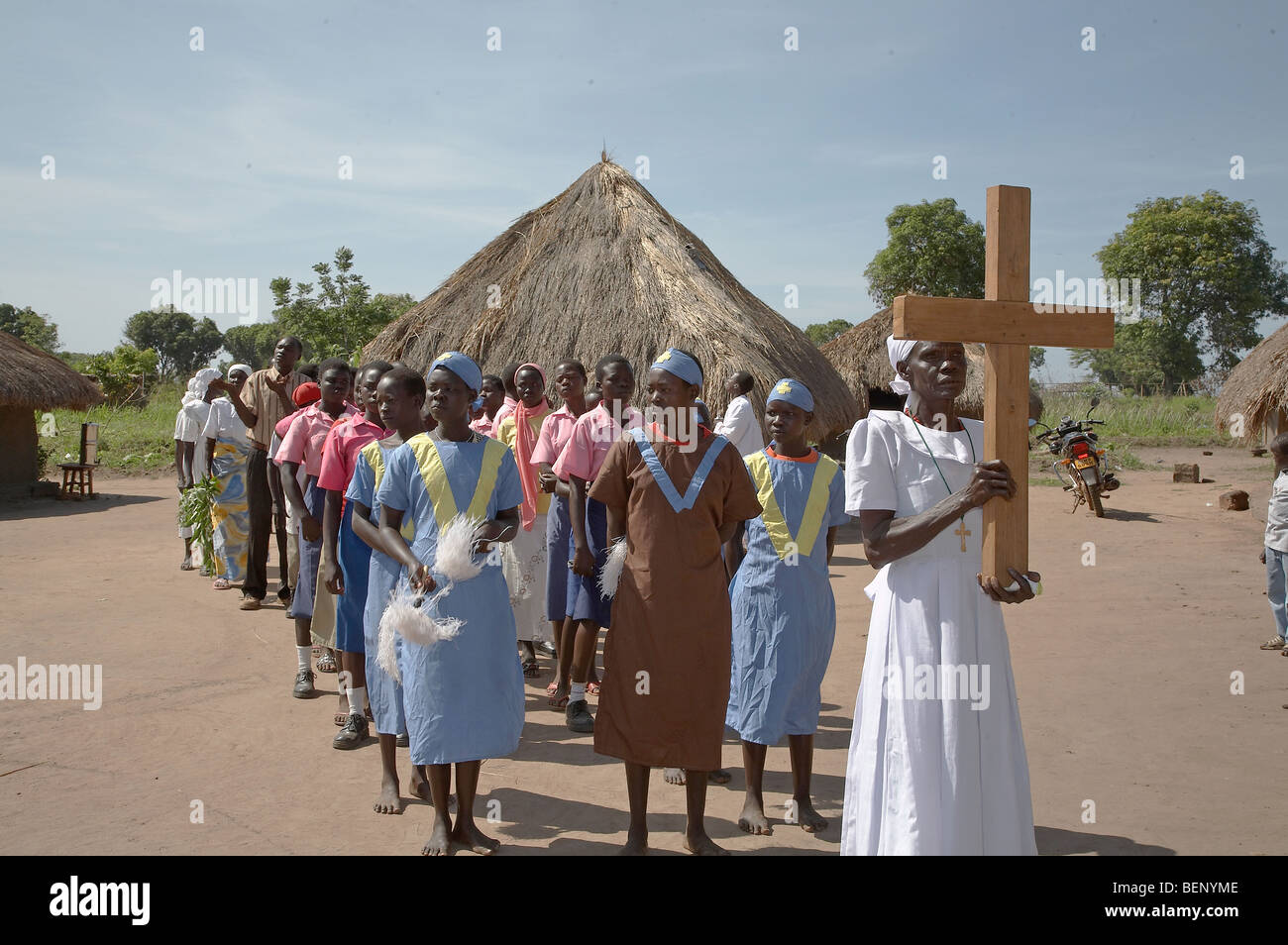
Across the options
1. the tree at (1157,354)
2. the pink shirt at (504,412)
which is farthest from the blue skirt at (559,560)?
the tree at (1157,354)

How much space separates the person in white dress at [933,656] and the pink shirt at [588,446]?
2.73m

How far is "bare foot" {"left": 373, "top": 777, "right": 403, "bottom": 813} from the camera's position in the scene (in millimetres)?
4434

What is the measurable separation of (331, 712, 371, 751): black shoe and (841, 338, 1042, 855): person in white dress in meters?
3.07

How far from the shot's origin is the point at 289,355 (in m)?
8.38

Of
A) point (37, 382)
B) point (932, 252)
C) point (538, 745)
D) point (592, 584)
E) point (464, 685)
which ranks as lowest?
point (538, 745)

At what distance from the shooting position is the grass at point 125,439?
70.4 ft

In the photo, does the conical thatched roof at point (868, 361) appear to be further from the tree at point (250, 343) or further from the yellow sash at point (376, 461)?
the tree at point (250, 343)

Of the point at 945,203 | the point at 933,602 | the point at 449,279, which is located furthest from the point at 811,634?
the point at 945,203

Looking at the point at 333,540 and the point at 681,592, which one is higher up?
→ the point at 333,540

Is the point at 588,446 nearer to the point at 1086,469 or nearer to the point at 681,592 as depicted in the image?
the point at 681,592

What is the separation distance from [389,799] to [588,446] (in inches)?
86.1

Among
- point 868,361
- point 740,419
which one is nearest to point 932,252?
point 868,361

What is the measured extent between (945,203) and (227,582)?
→ 1333 inches

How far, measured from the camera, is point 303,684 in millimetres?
6246
